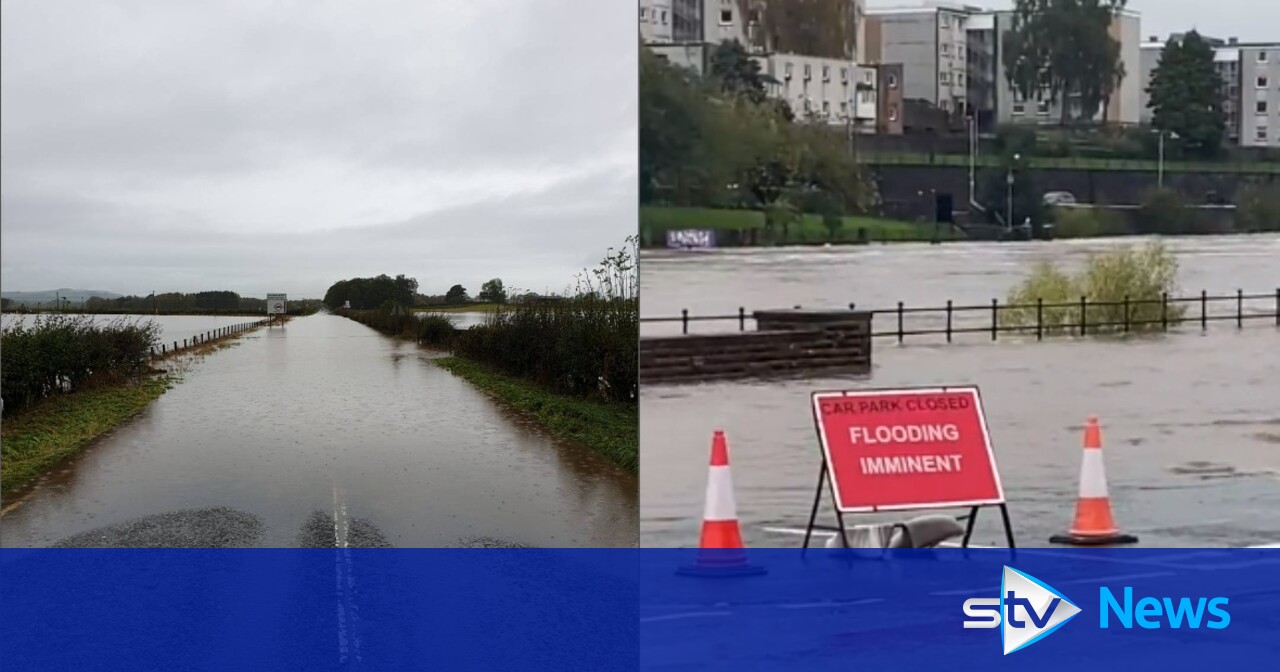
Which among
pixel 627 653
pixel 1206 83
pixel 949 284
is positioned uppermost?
pixel 1206 83

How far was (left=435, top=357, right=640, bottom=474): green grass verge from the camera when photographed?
609 cm

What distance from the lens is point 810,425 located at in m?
5.58

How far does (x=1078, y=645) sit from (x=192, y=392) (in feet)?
10.9

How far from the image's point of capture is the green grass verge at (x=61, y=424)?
5539mm

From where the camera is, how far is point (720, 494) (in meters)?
5.48

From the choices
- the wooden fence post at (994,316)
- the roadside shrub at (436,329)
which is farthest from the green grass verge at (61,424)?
the wooden fence post at (994,316)

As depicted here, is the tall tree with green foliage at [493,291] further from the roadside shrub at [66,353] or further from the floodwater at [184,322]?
the roadside shrub at [66,353]

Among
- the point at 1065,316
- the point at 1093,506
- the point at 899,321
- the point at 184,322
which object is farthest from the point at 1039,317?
the point at 184,322

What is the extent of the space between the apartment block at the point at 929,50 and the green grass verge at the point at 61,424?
9.56 ft

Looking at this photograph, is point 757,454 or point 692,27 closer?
point 692,27

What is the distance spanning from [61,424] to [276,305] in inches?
36.4

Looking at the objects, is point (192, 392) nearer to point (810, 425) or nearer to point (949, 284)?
point (810, 425)

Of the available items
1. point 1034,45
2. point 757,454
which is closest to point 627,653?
point 757,454

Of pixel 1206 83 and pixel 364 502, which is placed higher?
pixel 1206 83
